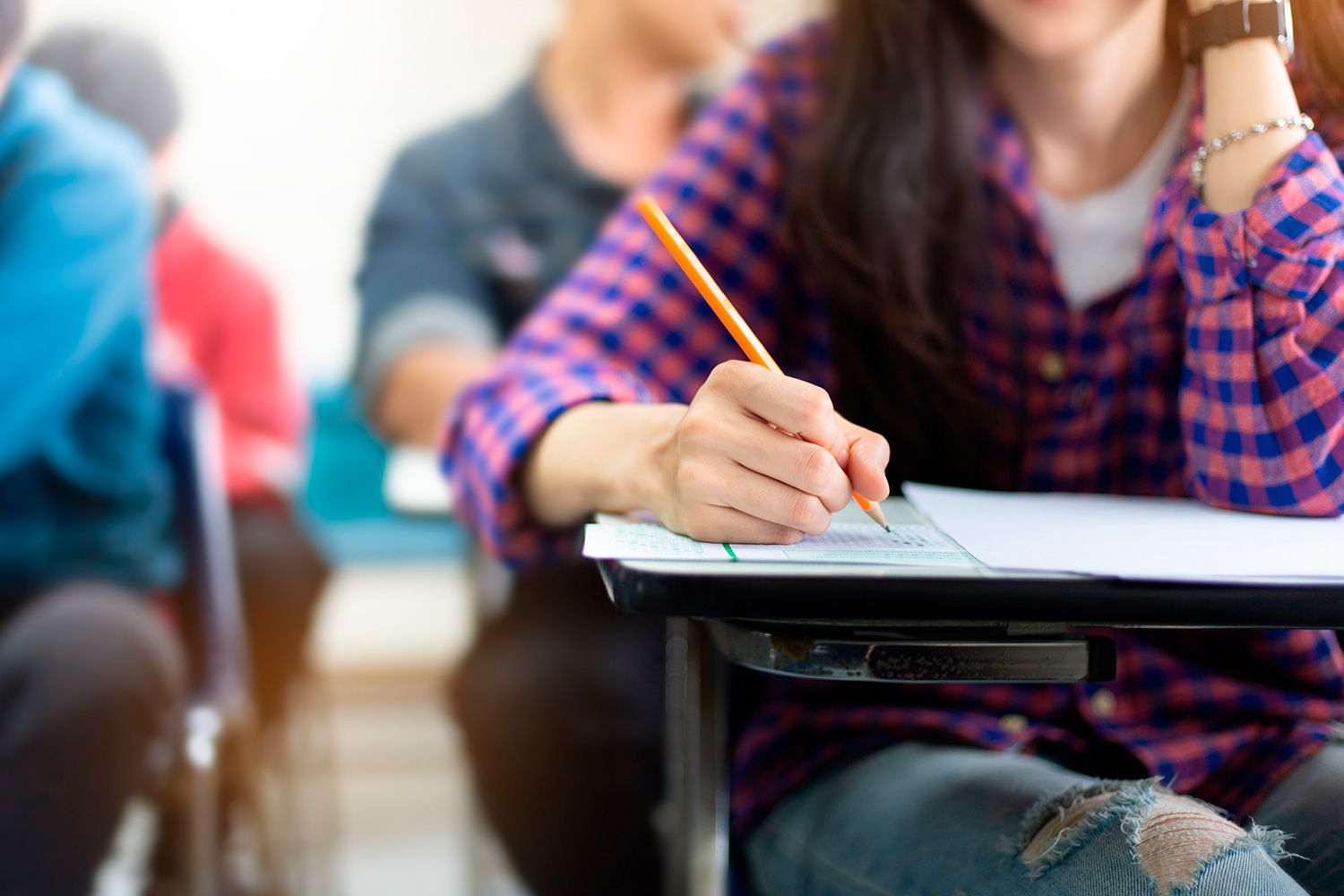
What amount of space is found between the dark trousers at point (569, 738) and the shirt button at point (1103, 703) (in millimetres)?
445

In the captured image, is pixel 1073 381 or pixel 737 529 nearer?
pixel 737 529

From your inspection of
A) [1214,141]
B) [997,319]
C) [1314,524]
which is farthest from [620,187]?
[1314,524]

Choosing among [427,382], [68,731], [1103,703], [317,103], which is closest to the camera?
[1103,703]

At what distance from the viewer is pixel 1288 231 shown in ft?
1.58

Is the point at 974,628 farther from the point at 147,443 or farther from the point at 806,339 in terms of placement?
the point at 147,443

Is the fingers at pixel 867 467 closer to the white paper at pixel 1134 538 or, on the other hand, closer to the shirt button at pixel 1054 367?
the white paper at pixel 1134 538

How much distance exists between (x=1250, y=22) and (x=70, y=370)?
103 cm

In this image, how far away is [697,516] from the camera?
41 centimetres

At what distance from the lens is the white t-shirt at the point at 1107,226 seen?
0.61 m

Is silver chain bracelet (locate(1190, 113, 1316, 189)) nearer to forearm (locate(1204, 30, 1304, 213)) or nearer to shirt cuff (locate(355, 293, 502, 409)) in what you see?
forearm (locate(1204, 30, 1304, 213))

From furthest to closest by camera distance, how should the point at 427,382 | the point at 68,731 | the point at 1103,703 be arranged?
1. the point at 427,382
2. the point at 68,731
3. the point at 1103,703

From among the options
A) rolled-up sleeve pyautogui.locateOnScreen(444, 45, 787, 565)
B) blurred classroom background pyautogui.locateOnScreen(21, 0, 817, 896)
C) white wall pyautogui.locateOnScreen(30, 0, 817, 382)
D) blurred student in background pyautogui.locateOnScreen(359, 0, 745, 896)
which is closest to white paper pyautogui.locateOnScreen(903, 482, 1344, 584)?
rolled-up sleeve pyautogui.locateOnScreen(444, 45, 787, 565)

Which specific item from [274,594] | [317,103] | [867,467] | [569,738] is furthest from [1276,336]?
[317,103]

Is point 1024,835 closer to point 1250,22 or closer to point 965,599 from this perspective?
point 965,599
